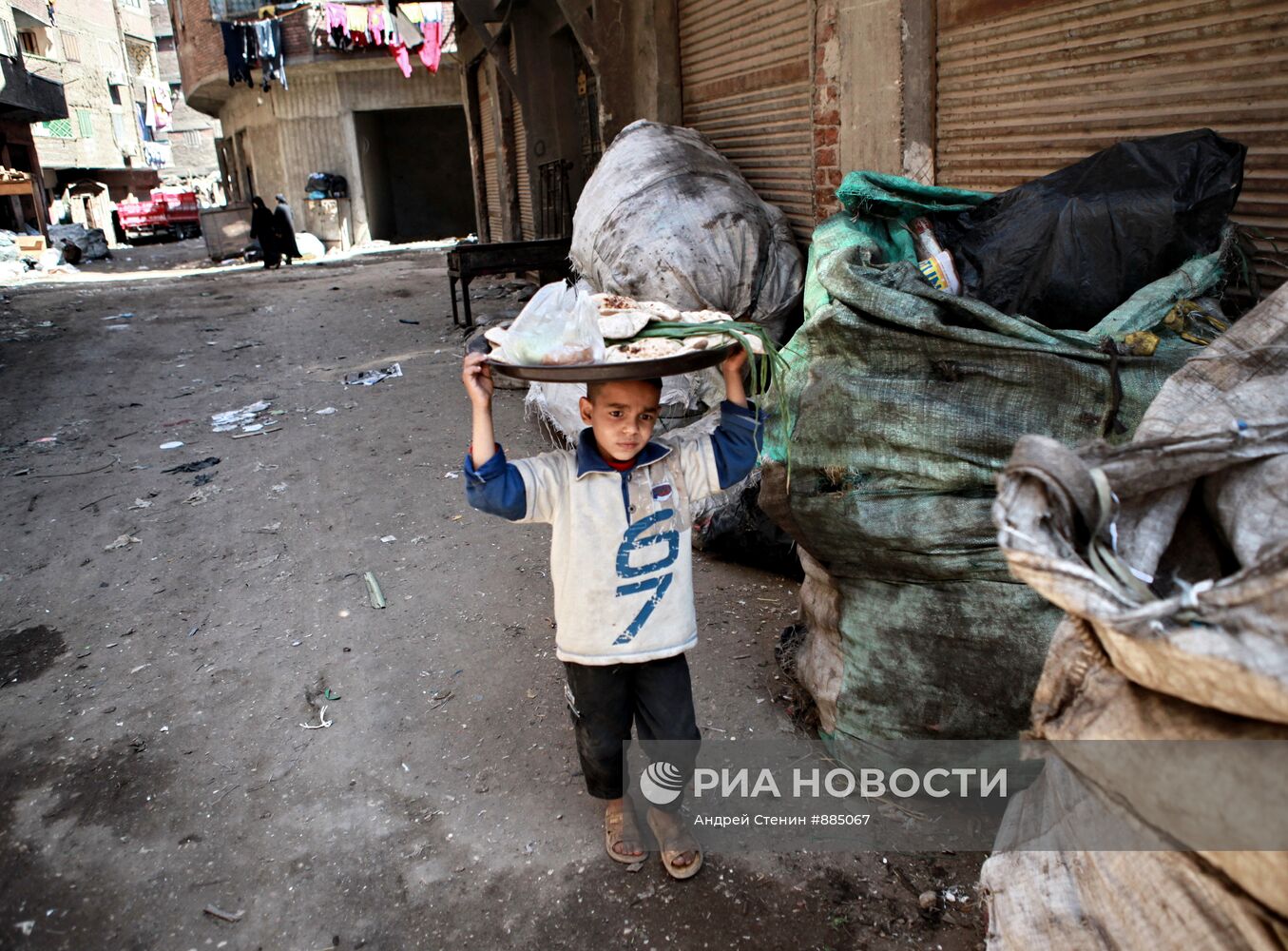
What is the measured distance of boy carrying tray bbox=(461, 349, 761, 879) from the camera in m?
1.97

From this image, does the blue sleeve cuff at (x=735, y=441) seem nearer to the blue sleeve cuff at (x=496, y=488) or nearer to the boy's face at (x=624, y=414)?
the boy's face at (x=624, y=414)

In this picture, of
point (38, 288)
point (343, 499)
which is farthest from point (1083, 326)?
point (38, 288)

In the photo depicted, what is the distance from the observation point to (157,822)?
2.45 meters


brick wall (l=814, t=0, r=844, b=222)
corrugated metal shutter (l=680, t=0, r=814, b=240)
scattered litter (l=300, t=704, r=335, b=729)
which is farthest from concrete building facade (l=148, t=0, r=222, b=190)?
scattered litter (l=300, t=704, r=335, b=729)

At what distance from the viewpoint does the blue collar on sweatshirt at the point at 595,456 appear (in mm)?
2018

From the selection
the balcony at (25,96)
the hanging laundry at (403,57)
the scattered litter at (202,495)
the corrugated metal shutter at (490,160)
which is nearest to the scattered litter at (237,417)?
the scattered litter at (202,495)

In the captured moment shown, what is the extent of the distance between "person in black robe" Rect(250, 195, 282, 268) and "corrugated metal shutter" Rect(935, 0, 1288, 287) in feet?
47.9

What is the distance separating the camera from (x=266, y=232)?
16.3m

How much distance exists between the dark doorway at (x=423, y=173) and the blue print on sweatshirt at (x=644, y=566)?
2117cm

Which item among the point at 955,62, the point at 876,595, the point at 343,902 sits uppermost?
the point at 955,62

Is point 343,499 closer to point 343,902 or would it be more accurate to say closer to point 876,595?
point 343,902

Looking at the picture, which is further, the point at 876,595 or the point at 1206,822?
the point at 876,595

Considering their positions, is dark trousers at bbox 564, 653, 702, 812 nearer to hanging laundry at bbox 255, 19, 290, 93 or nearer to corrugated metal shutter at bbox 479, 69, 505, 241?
corrugated metal shutter at bbox 479, 69, 505, 241

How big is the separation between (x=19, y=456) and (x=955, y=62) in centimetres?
535
